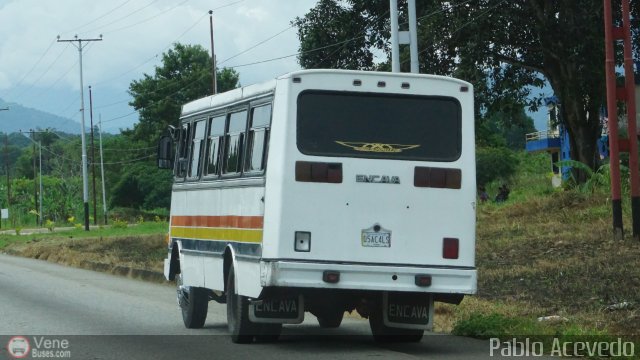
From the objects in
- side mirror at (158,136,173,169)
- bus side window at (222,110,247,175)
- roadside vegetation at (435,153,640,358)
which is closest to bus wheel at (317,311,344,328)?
roadside vegetation at (435,153,640,358)

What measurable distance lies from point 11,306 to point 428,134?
8.46m

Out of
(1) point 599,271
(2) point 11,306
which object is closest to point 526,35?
(1) point 599,271

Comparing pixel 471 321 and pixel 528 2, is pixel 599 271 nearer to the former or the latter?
pixel 471 321

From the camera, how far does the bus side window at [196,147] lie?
16109mm

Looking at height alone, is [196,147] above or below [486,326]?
above

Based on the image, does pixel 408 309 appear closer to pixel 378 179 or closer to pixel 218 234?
pixel 378 179

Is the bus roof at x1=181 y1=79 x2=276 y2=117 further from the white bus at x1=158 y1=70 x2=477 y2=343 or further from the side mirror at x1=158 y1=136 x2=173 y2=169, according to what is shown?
the side mirror at x1=158 y1=136 x2=173 y2=169

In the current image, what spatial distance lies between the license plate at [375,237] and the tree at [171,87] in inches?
3366

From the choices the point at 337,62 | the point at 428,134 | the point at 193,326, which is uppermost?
the point at 337,62

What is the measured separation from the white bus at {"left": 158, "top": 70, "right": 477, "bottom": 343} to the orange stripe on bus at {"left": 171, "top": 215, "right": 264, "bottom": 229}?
0.04m

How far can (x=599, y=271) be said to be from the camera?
17.8 metres

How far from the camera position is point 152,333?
14664 mm

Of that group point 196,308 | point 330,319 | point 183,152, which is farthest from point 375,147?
point 183,152

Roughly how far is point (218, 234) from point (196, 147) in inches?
77.3
